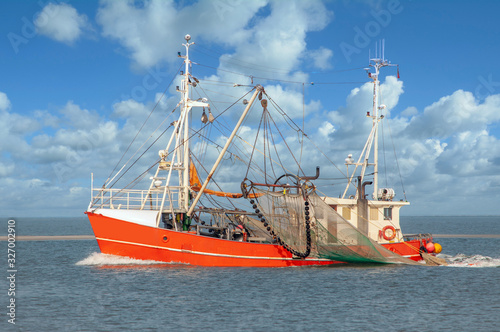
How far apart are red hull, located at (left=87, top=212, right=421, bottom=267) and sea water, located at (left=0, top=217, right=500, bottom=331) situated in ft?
2.07

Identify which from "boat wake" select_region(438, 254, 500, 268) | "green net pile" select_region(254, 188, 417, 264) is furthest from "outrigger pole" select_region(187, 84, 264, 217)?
"boat wake" select_region(438, 254, 500, 268)

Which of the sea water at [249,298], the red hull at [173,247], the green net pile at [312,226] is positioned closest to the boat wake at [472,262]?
the sea water at [249,298]

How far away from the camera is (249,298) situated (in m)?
21.5

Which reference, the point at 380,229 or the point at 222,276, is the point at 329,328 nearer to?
the point at 222,276

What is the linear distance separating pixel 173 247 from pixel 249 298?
7.46 metres

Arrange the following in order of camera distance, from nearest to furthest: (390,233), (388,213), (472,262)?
(390,233)
(388,213)
(472,262)

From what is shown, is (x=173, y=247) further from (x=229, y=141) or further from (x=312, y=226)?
(x=312, y=226)

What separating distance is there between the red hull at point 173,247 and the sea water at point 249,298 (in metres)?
0.63

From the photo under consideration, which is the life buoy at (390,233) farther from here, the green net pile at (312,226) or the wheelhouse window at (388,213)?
the green net pile at (312,226)

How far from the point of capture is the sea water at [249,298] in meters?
17.7

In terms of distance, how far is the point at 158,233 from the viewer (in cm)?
2734

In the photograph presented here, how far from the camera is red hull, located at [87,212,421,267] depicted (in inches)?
1080

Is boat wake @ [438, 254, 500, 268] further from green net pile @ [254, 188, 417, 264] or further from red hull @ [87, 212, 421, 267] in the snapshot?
red hull @ [87, 212, 421, 267]

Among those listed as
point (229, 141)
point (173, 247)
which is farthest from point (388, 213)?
point (173, 247)
